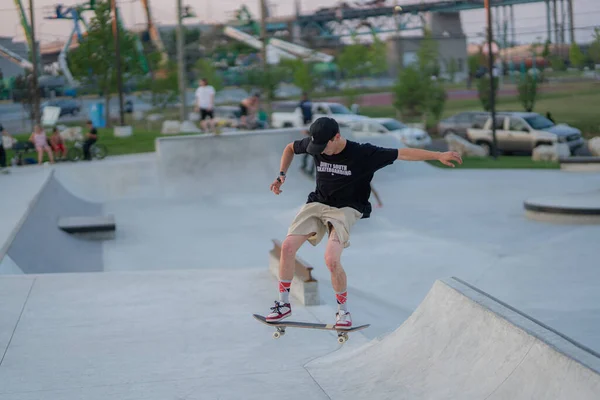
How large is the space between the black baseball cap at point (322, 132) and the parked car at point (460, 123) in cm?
2724

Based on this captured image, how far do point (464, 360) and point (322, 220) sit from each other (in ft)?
5.06

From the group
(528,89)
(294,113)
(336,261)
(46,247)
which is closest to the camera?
(336,261)

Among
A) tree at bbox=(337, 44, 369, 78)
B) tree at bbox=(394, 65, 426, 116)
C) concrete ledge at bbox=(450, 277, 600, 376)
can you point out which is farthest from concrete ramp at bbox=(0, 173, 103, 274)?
tree at bbox=(337, 44, 369, 78)

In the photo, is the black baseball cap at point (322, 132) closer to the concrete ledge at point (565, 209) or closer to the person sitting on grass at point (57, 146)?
the concrete ledge at point (565, 209)

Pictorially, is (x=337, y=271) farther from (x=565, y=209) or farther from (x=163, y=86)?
(x=163, y=86)

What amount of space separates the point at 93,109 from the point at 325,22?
49.0 meters

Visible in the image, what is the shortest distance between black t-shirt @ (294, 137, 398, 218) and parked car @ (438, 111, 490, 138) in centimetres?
2682

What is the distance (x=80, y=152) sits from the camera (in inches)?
1097

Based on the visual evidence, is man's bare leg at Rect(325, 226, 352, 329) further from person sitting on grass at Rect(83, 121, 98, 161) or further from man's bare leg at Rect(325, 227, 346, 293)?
person sitting on grass at Rect(83, 121, 98, 161)

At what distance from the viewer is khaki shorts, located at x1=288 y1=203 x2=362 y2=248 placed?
6.70 metres

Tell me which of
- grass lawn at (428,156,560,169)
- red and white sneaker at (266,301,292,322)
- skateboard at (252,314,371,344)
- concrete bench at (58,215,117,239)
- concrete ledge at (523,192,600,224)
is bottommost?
grass lawn at (428,156,560,169)

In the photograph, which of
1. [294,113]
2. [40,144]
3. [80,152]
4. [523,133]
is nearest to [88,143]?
[80,152]

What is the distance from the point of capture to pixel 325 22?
86938 mm

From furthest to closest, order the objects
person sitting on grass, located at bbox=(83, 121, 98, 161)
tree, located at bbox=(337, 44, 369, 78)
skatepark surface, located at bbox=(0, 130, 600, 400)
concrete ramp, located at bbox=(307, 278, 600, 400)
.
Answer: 1. tree, located at bbox=(337, 44, 369, 78)
2. person sitting on grass, located at bbox=(83, 121, 98, 161)
3. skatepark surface, located at bbox=(0, 130, 600, 400)
4. concrete ramp, located at bbox=(307, 278, 600, 400)
